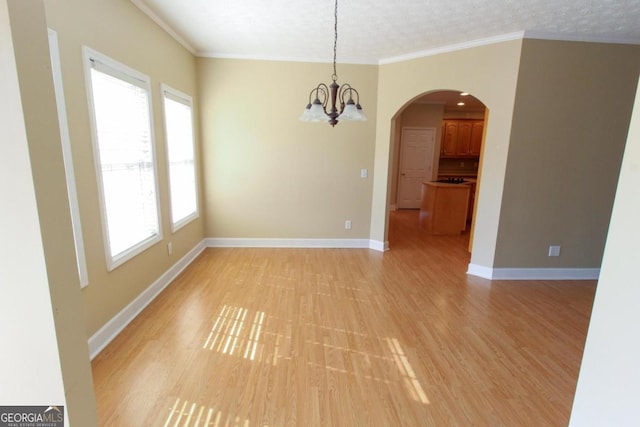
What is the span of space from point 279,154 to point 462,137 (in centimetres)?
607

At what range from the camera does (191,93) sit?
13.5ft

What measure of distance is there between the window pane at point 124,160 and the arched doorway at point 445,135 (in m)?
5.84

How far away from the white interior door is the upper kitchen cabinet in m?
0.72

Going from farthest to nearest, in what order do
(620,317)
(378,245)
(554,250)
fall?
(378,245)
(554,250)
(620,317)

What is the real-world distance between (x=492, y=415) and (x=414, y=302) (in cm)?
141

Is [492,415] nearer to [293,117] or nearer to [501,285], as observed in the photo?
[501,285]

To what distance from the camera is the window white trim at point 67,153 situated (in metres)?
1.85

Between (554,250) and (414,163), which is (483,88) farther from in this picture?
(414,163)

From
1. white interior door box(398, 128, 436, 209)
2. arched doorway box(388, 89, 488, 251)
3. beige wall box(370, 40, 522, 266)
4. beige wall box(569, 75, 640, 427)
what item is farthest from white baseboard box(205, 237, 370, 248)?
beige wall box(569, 75, 640, 427)

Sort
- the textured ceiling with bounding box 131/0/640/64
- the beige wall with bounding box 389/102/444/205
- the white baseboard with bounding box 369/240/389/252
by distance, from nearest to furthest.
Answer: the textured ceiling with bounding box 131/0/640/64, the white baseboard with bounding box 369/240/389/252, the beige wall with bounding box 389/102/444/205

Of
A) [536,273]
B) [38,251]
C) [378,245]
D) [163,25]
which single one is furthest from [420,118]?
[38,251]

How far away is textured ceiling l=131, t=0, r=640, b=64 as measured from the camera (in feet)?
8.84

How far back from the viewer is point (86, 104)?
2129 millimetres

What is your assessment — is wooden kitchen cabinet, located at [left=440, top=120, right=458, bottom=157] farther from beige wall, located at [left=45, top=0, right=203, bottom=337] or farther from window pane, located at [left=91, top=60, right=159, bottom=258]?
window pane, located at [left=91, top=60, right=159, bottom=258]
